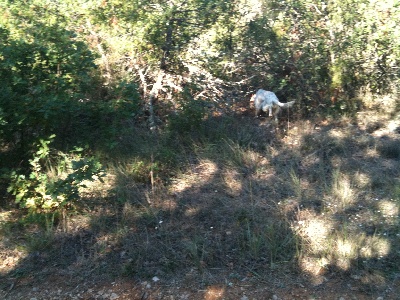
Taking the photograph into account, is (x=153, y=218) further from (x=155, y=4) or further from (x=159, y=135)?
(x=155, y=4)

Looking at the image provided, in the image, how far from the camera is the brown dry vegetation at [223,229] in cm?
485

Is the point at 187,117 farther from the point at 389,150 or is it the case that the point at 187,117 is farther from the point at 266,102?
the point at 389,150

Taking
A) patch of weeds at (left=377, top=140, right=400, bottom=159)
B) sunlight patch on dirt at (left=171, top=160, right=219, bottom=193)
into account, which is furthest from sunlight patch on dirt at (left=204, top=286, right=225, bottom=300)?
patch of weeds at (left=377, top=140, right=400, bottom=159)

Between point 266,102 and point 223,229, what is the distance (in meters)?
3.00

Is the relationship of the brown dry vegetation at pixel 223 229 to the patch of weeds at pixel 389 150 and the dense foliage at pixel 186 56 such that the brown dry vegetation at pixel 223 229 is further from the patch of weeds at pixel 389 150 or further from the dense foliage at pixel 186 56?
the dense foliage at pixel 186 56

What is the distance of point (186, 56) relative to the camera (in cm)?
775

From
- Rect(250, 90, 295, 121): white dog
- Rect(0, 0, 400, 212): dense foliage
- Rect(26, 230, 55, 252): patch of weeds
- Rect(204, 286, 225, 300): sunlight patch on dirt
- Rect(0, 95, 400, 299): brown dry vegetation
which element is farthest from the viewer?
Rect(250, 90, 295, 121): white dog

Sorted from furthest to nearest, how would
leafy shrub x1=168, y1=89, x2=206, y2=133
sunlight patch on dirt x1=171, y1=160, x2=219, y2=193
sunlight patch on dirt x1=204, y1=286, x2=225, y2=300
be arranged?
leafy shrub x1=168, y1=89, x2=206, y2=133 < sunlight patch on dirt x1=171, y1=160, x2=219, y2=193 < sunlight patch on dirt x1=204, y1=286, x2=225, y2=300

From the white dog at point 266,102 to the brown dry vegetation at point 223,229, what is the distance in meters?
0.91

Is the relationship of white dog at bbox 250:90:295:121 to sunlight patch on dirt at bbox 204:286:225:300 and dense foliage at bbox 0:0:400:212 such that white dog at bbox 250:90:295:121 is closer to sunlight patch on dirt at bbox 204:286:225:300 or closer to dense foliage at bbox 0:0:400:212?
dense foliage at bbox 0:0:400:212

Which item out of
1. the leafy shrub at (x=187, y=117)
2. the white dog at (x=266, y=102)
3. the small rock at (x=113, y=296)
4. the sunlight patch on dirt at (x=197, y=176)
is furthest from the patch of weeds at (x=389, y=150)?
the small rock at (x=113, y=296)

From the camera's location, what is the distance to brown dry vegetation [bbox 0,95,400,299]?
15.9 feet

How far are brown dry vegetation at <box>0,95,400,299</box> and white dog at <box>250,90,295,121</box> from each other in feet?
2.98

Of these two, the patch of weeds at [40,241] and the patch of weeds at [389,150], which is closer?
the patch of weeds at [40,241]
